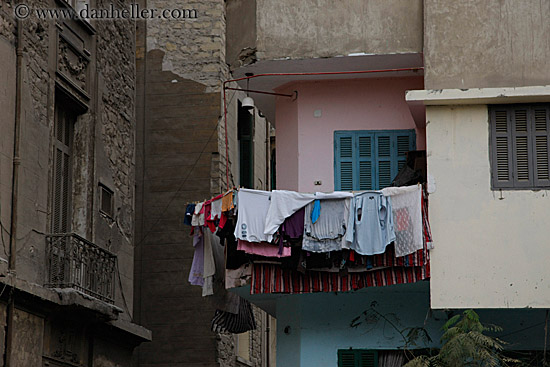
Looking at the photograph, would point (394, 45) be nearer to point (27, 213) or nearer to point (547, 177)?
point (547, 177)

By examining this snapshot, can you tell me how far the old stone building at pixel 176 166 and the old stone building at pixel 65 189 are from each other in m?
3.01

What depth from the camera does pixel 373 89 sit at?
16.4 m

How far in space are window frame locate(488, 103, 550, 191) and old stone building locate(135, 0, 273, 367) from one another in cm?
982

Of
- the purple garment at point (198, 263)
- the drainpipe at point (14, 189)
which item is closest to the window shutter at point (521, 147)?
the purple garment at point (198, 263)

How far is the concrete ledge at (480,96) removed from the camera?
47.1ft

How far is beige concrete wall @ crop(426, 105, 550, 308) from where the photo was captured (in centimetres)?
1403

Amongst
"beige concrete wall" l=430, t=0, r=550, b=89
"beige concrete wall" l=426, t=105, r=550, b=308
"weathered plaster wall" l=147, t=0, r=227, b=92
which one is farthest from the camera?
"weathered plaster wall" l=147, t=0, r=227, b=92

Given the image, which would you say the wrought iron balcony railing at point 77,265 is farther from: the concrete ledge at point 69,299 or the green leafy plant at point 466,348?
the green leafy plant at point 466,348

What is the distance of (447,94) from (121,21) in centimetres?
893

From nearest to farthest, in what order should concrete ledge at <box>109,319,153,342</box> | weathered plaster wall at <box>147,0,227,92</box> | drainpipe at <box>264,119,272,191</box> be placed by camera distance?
1. concrete ledge at <box>109,319,153,342</box>
2. weathered plaster wall at <box>147,0,227,92</box>
3. drainpipe at <box>264,119,272,191</box>

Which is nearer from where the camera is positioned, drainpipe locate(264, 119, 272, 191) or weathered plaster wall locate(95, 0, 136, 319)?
weathered plaster wall locate(95, 0, 136, 319)

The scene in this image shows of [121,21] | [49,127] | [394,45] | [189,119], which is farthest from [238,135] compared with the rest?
[394,45]

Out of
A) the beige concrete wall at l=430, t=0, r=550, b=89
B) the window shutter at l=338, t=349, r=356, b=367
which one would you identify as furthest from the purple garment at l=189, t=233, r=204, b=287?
the beige concrete wall at l=430, t=0, r=550, b=89

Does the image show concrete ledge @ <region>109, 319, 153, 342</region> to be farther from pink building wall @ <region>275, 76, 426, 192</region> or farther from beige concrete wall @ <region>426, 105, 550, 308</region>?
beige concrete wall @ <region>426, 105, 550, 308</region>
